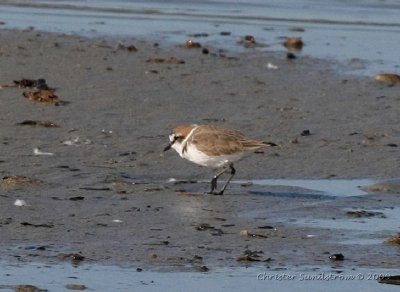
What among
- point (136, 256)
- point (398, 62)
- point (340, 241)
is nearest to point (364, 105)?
point (398, 62)

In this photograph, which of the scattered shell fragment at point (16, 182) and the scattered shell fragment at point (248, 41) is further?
the scattered shell fragment at point (248, 41)

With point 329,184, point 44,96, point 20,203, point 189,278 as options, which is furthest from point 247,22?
point 189,278

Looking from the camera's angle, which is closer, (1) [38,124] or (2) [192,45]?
(1) [38,124]

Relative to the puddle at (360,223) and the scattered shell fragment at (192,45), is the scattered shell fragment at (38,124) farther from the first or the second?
the scattered shell fragment at (192,45)

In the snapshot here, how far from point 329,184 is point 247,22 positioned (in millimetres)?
10349

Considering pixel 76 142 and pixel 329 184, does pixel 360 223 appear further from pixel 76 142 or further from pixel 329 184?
pixel 76 142

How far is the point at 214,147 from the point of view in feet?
33.3

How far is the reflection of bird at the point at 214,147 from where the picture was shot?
10.2 m

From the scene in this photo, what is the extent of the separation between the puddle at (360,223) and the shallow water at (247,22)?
7003 millimetres

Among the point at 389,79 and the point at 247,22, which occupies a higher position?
the point at 389,79

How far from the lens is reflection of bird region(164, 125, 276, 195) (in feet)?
33.3

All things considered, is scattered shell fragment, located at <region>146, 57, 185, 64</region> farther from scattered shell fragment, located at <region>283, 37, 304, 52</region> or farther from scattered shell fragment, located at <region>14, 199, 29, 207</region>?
scattered shell fragment, located at <region>14, 199, 29, 207</region>

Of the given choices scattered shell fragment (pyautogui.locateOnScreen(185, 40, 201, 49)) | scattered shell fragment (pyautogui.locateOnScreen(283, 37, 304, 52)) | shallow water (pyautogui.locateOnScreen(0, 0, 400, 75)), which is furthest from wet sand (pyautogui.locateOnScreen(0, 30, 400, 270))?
shallow water (pyautogui.locateOnScreen(0, 0, 400, 75))

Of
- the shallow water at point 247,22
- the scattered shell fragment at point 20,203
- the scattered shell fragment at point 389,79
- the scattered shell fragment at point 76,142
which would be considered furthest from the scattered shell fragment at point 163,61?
the scattered shell fragment at point 20,203
